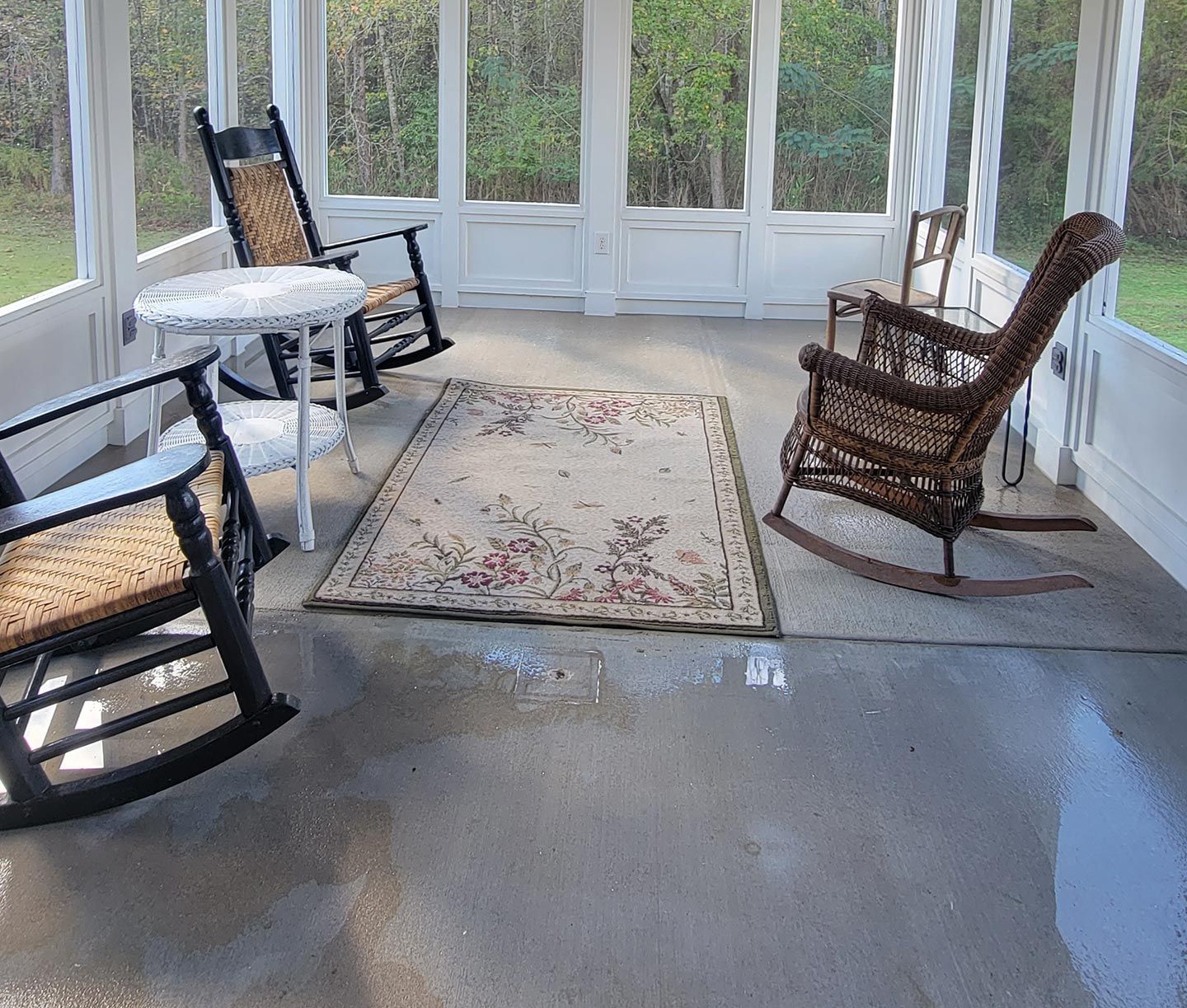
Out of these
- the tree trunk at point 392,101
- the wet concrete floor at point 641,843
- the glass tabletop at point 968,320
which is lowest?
the wet concrete floor at point 641,843

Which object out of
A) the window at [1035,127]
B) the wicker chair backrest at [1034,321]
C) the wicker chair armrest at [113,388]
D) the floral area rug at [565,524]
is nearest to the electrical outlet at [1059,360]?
the window at [1035,127]

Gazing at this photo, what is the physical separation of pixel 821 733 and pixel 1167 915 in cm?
73

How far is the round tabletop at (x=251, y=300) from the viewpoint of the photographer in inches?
127

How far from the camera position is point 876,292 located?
5.10 m

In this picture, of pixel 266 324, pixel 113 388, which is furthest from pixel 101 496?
pixel 266 324

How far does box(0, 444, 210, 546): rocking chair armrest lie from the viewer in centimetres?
199

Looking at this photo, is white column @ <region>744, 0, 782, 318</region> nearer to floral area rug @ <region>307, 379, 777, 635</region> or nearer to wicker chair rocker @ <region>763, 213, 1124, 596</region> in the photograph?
floral area rug @ <region>307, 379, 777, 635</region>

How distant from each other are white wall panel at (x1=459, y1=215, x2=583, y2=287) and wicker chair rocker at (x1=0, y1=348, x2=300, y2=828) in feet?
15.8

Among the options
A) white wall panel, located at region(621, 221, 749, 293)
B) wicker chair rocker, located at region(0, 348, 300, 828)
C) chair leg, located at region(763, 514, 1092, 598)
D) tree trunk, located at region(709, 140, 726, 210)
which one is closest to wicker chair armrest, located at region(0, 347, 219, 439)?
wicker chair rocker, located at region(0, 348, 300, 828)

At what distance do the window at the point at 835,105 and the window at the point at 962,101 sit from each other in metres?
0.73

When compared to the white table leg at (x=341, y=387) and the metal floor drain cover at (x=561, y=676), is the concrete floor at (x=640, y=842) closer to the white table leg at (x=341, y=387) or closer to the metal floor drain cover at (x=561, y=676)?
the metal floor drain cover at (x=561, y=676)

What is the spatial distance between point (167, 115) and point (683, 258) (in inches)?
123

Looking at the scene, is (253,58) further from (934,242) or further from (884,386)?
(884,386)

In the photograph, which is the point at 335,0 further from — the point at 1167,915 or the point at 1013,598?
the point at 1167,915
